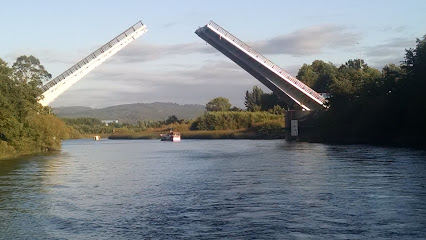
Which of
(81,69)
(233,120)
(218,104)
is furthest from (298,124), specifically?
(218,104)

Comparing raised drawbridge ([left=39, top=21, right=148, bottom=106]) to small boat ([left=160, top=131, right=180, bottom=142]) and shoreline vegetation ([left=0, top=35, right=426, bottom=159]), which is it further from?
small boat ([left=160, top=131, right=180, bottom=142])

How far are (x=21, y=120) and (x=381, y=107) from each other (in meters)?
19.2

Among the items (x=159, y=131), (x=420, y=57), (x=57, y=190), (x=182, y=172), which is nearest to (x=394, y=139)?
(x=420, y=57)

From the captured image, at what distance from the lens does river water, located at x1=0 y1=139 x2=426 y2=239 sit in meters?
7.12

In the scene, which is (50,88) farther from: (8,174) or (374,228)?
(374,228)

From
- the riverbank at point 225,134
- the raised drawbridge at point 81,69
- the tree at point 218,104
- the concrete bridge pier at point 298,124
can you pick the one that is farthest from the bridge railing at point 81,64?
the tree at point 218,104

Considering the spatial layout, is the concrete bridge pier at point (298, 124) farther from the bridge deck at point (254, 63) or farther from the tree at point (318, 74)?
→ the tree at point (318, 74)

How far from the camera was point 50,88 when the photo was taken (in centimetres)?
3381

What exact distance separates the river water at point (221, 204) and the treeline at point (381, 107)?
39.0 ft

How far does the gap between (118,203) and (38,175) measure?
642cm

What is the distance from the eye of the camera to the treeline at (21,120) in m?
24.4

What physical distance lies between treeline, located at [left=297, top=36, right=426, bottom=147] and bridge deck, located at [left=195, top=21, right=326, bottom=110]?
342cm

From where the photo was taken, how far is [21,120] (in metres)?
26.5

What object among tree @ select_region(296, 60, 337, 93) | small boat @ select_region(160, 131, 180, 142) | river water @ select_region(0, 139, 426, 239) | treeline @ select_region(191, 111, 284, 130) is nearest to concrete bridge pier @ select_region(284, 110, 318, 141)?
treeline @ select_region(191, 111, 284, 130)
